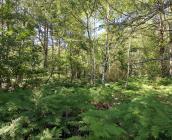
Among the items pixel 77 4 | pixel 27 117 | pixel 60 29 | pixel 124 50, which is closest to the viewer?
pixel 27 117

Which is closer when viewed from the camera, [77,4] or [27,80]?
[27,80]

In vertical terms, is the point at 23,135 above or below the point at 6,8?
below

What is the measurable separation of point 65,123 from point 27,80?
9283 millimetres

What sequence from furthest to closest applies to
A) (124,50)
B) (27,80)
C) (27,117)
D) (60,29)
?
1. (124,50)
2. (60,29)
3. (27,80)
4. (27,117)

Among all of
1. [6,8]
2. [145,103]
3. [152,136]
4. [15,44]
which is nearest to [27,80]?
[15,44]

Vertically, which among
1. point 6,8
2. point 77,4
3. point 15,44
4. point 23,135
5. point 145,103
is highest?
point 77,4

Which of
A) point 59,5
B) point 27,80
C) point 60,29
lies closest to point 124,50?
point 60,29

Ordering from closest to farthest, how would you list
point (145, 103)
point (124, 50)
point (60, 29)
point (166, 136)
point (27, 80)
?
point (166, 136) < point (145, 103) < point (27, 80) < point (60, 29) < point (124, 50)

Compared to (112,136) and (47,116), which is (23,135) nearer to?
(47,116)

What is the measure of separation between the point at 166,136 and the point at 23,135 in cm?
279

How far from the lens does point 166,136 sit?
4.21 m

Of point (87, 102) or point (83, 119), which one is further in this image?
point (87, 102)

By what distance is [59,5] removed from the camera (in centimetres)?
1964

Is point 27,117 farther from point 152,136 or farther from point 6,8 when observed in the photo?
A: point 6,8
